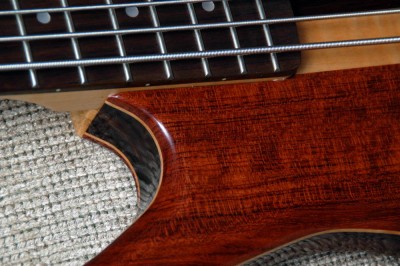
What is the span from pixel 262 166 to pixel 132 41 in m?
0.13

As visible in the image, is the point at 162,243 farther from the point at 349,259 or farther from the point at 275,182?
the point at 349,259

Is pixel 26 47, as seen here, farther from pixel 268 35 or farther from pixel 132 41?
pixel 268 35

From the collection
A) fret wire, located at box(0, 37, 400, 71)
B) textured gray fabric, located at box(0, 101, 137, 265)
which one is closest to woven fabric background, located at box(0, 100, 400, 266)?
textured gray fabric, located at box(0, 101, 137, 265)

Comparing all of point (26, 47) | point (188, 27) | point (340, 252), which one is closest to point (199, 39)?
point (188, 27)

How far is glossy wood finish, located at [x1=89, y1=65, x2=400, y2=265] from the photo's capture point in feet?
1.64

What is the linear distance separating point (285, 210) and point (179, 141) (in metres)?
0.09

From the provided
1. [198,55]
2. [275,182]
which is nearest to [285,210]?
[275,182]

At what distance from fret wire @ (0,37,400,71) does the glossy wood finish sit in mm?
24

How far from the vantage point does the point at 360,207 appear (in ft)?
1.77

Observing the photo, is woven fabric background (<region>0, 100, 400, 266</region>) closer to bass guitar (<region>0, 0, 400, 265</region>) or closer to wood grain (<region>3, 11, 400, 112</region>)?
bass guitar (<region>0, 0, 400, 265</region>)

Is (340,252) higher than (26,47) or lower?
lower

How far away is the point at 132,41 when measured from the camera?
51 cm

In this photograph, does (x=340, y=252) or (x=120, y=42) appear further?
(x=340, y=252)

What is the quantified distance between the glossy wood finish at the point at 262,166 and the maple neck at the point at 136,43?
0.02 metres
